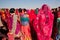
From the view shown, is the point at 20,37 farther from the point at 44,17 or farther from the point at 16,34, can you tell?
the point at 44,17

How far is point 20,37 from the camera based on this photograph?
874 millimetres

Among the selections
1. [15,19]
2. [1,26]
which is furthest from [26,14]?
[1,26]

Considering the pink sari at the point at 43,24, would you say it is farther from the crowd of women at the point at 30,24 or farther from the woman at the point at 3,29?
the woman at the point at 3,29

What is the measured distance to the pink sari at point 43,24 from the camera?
0.84 m

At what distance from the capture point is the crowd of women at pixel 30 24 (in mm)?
844

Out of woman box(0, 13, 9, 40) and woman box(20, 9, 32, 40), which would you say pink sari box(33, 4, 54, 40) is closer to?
woman box(20, 9, 32, 40)

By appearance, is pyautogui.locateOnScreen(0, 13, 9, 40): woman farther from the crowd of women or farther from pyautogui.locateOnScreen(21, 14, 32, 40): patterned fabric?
pyautogui.locateOnScreen(21, 14, 32, 40): patterned fabric

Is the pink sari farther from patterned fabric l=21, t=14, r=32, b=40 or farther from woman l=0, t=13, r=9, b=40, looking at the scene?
woman l=0, t=13, r=9, b=40

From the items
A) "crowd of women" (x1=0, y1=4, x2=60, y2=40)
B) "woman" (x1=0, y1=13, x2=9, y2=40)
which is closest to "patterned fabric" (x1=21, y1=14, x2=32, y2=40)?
"crowd of women" (x1=0, y1=4, x2=60, y2=40)

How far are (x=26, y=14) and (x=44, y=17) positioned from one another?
120mm

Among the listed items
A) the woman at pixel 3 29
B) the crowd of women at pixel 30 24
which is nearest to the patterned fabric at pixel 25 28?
the crowd of women at pixel 30 24

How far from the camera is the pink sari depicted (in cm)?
84

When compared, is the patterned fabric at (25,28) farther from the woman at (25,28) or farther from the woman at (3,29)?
the woman at (3,29)

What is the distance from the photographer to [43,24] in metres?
0.84
